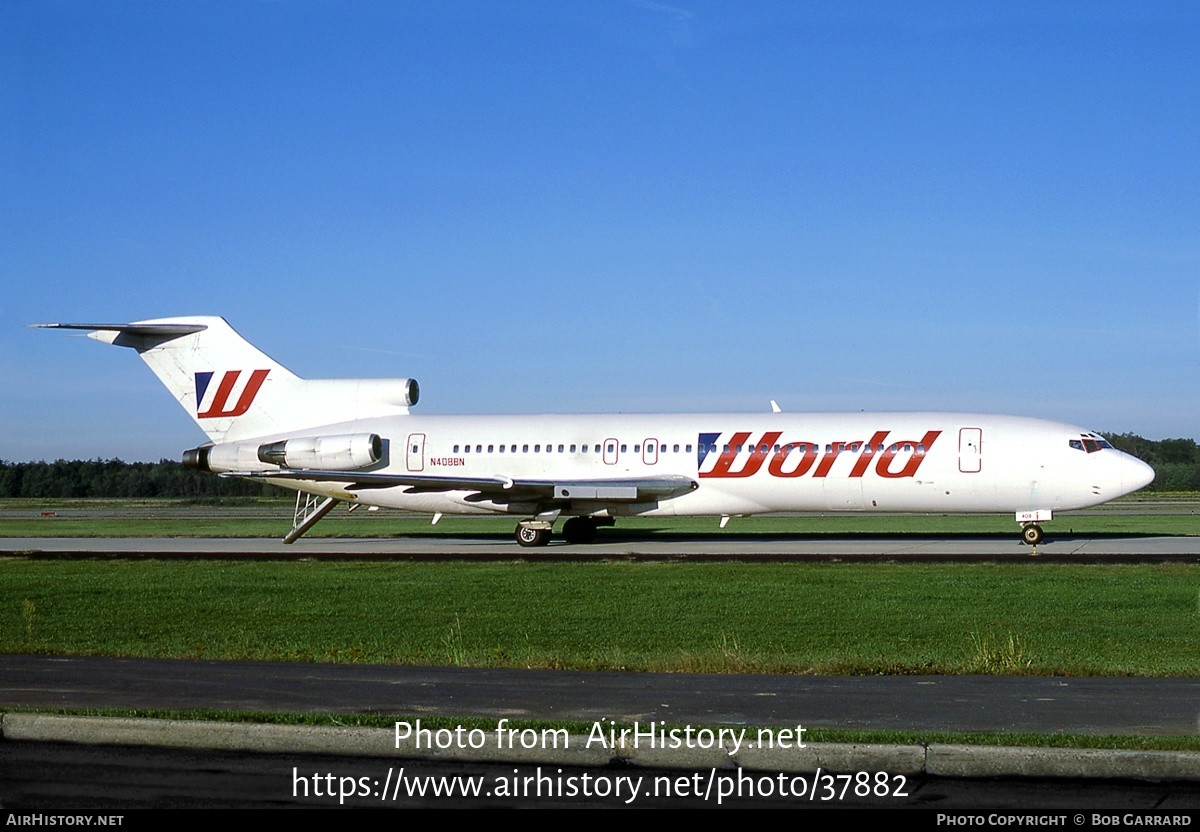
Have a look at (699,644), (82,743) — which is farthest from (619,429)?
(82,743)

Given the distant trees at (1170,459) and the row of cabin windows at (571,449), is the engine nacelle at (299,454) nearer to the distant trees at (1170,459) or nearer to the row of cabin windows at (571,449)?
the row of cabin windows at (571,449)

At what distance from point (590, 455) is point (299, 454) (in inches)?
354

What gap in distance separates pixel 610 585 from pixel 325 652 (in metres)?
9.15

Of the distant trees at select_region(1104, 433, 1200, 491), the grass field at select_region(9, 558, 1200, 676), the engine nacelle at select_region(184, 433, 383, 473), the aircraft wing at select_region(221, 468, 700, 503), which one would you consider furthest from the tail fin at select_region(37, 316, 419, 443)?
the distant trees at select_region(1104, 433, 1200, 491)

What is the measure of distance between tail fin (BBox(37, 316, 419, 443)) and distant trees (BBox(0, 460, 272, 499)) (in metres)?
75.7

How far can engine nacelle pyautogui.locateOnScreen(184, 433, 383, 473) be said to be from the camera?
38.0 meters

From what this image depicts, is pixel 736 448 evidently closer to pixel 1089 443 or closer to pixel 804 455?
pixel 804 455

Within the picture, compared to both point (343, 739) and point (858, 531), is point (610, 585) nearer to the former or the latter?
point (343, 739)

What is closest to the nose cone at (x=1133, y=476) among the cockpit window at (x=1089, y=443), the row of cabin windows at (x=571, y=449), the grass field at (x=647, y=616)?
the cockpit window at (x=1089, y=443)

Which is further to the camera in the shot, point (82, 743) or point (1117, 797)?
point (82, 743)

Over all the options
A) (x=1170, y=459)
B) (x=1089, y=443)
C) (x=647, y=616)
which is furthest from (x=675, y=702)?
(x=1170, y=459)

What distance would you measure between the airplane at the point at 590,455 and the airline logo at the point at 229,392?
46 millimetres

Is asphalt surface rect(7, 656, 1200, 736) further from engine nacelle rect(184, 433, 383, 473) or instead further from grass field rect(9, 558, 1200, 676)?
engine nacelle rect(184, 433, 383, 473)

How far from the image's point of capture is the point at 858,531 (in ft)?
138
